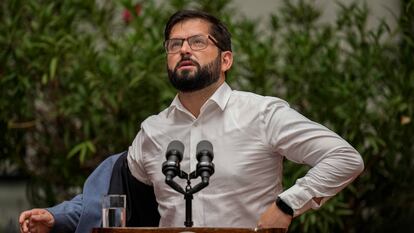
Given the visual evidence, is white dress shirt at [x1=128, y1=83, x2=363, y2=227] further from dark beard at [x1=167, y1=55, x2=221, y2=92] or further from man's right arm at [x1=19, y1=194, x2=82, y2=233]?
man's right arm at [x1=19, y1=194, x2=82, y2=233]

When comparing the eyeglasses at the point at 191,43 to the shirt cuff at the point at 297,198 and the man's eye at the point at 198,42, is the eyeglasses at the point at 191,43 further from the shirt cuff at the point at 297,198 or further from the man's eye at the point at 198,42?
the shirt cuff at the point at 297,198

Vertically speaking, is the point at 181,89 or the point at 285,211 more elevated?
the point at 181,89

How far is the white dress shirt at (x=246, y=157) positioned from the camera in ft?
9.13

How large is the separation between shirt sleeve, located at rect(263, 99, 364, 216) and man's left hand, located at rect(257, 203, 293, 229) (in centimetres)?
4

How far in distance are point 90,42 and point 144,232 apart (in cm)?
251

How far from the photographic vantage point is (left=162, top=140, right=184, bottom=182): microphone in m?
2.53

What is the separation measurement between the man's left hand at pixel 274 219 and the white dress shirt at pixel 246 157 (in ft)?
0.13

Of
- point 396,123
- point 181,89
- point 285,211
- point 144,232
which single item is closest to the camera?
point 144,232

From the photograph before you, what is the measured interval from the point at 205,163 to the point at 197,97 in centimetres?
51

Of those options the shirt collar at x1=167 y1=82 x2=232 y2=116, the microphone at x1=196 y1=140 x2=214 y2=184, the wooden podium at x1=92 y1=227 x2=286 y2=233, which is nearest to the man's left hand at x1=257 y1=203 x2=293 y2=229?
the wooden podium at x1=92 y1=227 x2=286 y2=233

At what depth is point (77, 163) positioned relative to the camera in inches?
192

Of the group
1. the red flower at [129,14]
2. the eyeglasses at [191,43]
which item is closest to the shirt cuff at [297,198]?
the eyeglasses at [191,43]

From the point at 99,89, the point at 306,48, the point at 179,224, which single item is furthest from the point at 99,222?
the point at 306,48

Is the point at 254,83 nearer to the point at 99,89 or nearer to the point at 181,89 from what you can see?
the point at 99,89
